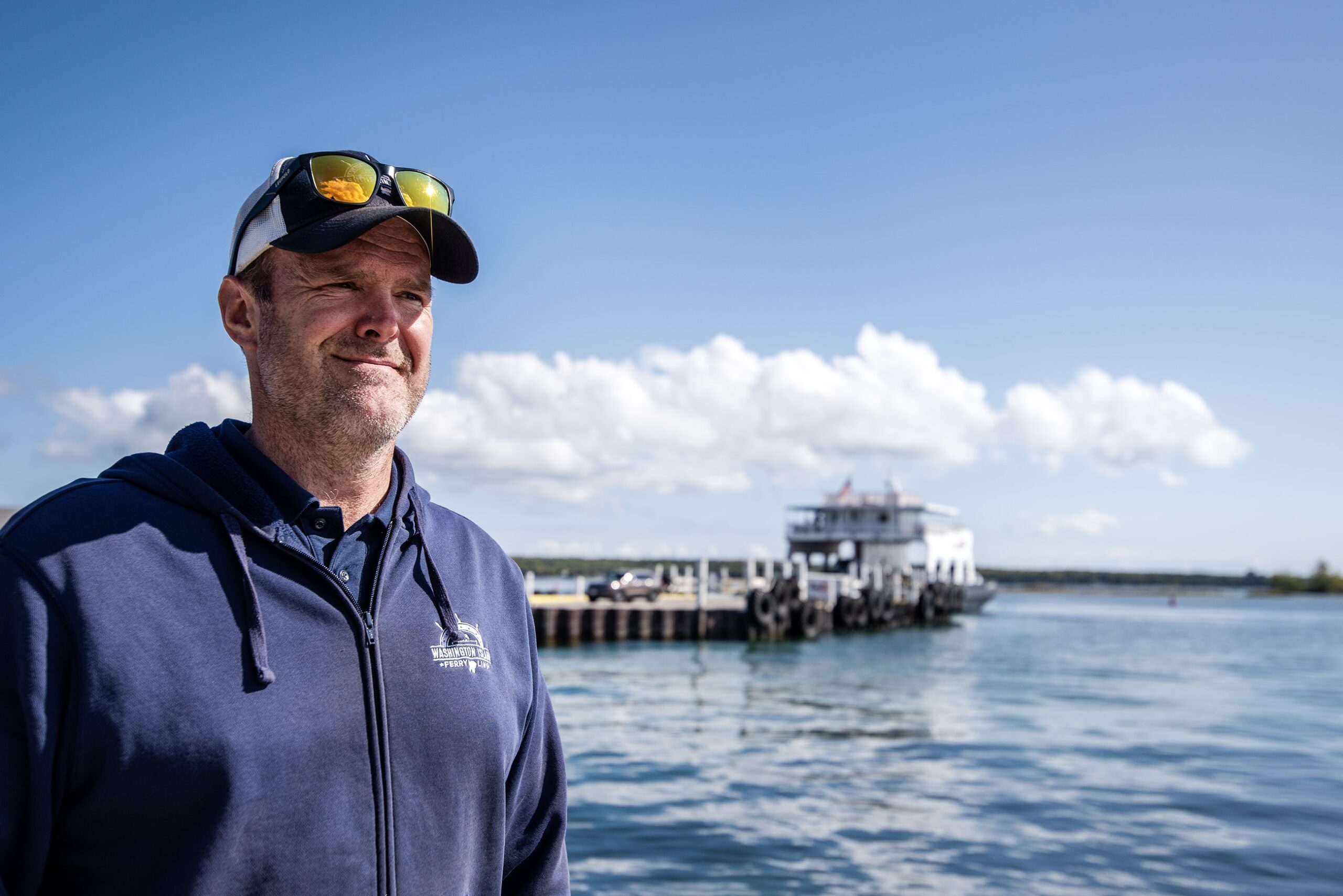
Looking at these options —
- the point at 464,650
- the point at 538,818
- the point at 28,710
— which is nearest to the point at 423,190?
the point at 464,650

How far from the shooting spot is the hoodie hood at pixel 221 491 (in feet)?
5.32

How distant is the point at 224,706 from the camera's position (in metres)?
1.54

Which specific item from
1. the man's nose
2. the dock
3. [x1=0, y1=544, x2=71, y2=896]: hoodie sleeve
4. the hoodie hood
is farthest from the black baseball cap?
the dock

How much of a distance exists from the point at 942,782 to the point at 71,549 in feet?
40.9

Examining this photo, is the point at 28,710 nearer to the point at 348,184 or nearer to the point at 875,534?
the point at 348,184

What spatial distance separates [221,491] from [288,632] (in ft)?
0.93

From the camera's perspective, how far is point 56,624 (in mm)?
1438

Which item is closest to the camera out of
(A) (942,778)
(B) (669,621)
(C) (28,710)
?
(C) (28,710)

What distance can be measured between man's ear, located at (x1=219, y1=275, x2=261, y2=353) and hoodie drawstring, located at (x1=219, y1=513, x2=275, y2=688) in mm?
381

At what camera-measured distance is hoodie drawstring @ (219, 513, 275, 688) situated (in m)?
1.59

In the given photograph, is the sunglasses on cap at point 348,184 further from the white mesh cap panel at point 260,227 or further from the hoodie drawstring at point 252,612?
the hoodie drawstring at point 252,612

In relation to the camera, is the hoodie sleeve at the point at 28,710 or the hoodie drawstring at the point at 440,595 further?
the hoodie drawstring at the point at 440,595

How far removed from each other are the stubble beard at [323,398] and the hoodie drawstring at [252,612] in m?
0.22

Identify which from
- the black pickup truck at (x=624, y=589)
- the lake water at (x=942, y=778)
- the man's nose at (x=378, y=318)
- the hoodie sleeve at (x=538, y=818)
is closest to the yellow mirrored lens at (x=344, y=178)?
the man's nose at (x=378, y=318)
